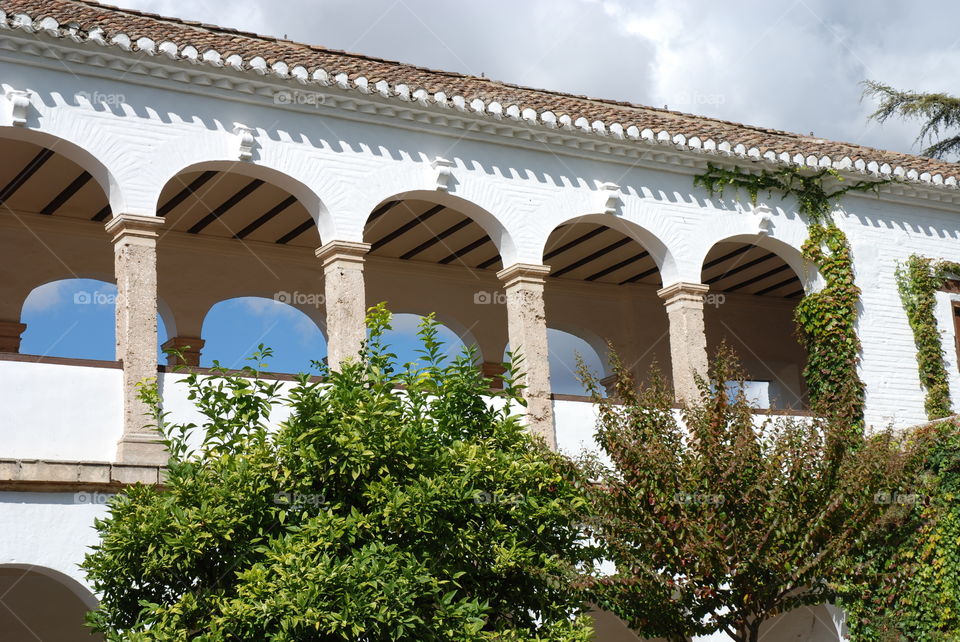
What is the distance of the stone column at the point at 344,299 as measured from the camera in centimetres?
1195

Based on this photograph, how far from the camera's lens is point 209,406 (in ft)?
28.7

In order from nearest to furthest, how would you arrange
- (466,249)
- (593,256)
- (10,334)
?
(10,334)
(466,249)
(593,256)

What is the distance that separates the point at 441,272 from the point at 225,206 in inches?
152

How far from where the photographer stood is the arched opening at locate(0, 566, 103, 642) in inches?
527

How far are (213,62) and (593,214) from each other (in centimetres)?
457

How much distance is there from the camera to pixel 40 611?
13523 millimetres

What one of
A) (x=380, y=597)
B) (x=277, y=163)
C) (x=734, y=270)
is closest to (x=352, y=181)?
(x=277, y=163)

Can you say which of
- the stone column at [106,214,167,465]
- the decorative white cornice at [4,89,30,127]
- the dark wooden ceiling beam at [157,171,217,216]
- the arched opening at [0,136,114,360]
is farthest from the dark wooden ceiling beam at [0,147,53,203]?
the stone column at [106,214,167,465]

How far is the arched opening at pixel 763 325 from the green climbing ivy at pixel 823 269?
3.15 metres

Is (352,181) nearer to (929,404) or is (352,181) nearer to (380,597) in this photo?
(380,597)

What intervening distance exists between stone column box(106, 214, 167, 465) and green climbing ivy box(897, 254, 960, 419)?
927cm

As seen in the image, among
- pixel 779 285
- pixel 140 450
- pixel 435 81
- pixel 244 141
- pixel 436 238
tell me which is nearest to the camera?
pixel 140 450

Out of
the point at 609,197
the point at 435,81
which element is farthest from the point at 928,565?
the point at 435,81

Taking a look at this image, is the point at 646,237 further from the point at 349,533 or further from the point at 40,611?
the point at 40,611
